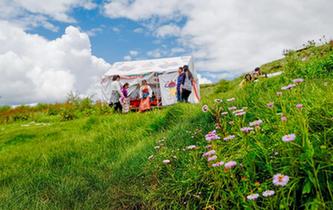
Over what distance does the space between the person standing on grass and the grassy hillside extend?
11665 mm

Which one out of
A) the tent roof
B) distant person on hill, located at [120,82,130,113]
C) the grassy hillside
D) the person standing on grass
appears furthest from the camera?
the tent roof

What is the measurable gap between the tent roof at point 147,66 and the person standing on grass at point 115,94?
0.83 meters

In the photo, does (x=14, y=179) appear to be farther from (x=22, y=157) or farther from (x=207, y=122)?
(x=207, y=122)

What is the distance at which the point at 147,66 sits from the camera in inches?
783

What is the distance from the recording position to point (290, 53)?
8.59 m

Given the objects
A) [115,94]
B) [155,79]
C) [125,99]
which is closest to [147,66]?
[155,79]

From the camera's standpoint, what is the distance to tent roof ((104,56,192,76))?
19172mm

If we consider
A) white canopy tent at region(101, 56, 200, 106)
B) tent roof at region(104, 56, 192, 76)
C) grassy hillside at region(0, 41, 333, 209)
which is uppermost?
tent roof at region(104, 56, 192, 76)

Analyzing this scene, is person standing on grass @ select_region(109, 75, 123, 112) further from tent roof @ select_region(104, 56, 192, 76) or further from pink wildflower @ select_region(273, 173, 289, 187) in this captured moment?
pink wildflower @ select_region(273, 173, 289, 187)

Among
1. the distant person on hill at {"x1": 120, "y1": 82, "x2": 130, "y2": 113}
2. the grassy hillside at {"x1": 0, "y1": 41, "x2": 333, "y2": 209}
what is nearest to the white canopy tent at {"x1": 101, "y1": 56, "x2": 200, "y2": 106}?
the distant person on hill at {"x1": 120, "y1": 82, "x2": 130, "y2": 113}


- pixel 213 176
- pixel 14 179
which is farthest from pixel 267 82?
pixel 14 179

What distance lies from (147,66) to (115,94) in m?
2.52

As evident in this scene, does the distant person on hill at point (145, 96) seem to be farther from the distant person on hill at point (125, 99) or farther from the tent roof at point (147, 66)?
the tent roof at point (147, 66)

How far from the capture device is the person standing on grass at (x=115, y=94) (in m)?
18.4
